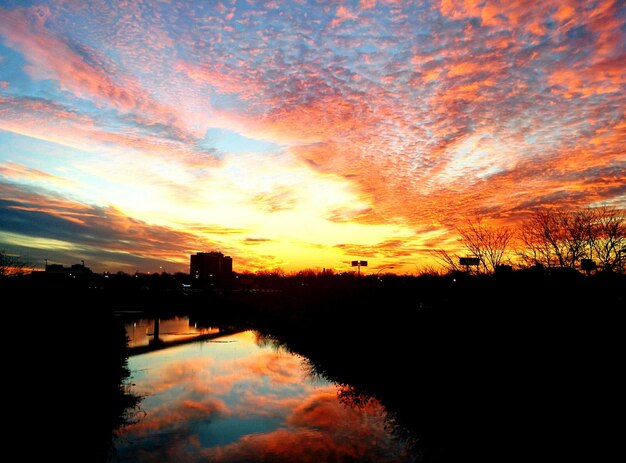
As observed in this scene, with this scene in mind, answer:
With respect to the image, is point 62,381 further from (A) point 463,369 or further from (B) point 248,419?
(A) point 463,369

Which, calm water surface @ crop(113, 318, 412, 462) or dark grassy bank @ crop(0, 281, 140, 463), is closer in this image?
calm water surface @ crop(113, 318, 412, 462)

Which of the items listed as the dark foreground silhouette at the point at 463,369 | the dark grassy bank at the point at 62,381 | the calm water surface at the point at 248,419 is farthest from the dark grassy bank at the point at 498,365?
the dark grassy bank at the point at 62,381

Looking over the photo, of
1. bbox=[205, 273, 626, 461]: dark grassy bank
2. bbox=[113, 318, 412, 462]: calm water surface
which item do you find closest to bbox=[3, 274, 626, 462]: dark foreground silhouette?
bbox=[205, 273, 626, 461]: dark grassy bank

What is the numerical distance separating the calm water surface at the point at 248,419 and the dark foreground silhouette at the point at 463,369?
0.81m

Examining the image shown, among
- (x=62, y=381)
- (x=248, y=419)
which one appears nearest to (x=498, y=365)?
(x=248, y=419)

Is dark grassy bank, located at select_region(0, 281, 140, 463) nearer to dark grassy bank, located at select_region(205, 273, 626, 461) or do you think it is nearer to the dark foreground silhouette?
the dark foreground silhouette

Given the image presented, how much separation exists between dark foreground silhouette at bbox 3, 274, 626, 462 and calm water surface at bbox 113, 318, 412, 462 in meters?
0.81

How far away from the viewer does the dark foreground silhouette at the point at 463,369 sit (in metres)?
10.7

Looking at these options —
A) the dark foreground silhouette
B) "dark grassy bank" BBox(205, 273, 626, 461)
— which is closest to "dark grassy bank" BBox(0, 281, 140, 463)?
the dark foreground silhouette

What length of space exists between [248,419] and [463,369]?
7486mm

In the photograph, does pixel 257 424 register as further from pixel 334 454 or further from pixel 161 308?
pixel 161 308

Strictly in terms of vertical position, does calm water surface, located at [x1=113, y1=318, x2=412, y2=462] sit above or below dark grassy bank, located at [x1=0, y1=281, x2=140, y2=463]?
below

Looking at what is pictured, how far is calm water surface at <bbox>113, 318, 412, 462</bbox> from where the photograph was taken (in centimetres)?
1059

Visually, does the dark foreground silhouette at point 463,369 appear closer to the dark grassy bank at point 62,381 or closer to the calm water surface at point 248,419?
the dark grassy bank at point 62,381
